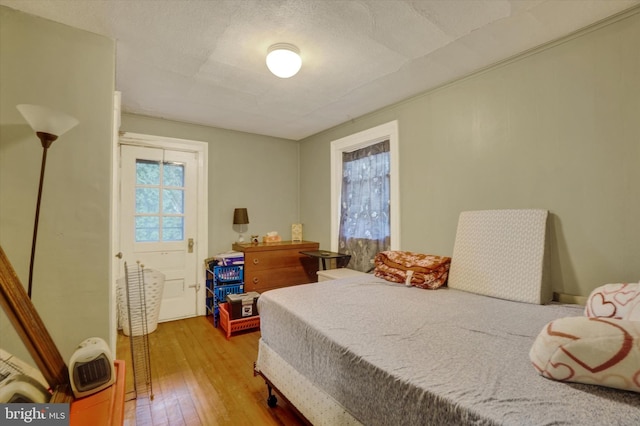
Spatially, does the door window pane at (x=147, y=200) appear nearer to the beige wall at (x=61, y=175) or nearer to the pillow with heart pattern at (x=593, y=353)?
the beige wall at (x=61, y=175)

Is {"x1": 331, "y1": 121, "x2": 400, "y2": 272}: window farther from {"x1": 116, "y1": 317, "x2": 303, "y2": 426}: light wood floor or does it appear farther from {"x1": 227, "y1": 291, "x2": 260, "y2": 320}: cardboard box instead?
{"x1": 116, "y1": 317, "x2": 303, "y2": 426}: light wood floor

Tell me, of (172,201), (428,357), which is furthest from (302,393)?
(172,201)

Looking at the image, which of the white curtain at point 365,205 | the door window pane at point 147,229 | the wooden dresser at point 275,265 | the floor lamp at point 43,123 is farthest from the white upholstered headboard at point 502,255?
the door window pane at point 147,229

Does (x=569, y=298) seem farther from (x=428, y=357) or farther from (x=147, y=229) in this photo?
(x=147, y=229)

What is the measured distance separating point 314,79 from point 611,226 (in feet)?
7.21

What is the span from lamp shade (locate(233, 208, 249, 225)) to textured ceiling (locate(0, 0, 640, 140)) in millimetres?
1392

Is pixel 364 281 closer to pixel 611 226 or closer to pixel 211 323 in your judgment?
pixel 611 226

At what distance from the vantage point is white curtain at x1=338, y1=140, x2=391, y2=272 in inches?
119

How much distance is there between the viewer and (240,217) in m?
3.61

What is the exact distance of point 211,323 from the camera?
10.7 feet

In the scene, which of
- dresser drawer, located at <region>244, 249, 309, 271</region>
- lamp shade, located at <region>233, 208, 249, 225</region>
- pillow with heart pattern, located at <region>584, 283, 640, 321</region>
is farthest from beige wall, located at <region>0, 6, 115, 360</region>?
pillow with heart pattern, located at <region>584, 283, 640, 321</region>

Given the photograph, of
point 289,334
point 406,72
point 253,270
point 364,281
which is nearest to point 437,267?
point 364,281

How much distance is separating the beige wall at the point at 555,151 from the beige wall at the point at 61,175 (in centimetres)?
242

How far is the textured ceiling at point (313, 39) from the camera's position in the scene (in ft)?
4.99
